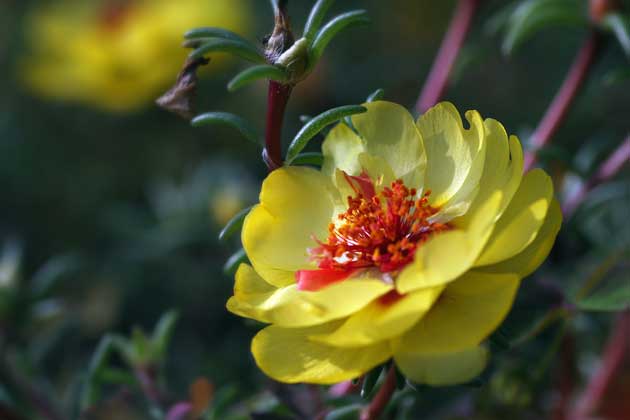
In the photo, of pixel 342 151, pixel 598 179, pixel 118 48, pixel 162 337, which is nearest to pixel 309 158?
pixel 342 151

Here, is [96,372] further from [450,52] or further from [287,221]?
[450,52]

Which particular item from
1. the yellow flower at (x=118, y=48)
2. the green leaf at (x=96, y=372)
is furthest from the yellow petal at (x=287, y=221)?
the yellow flower at (x=118, y=48)

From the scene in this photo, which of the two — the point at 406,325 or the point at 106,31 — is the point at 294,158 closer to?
the point at 406,325

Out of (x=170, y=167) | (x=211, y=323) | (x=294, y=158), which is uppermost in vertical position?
(x=294, y=158)

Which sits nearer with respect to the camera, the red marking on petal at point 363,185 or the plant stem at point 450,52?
the red marking on petal at point 363,185

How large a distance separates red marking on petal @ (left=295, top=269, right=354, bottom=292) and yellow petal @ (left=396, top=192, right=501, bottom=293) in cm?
11

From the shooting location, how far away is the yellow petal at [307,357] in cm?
73

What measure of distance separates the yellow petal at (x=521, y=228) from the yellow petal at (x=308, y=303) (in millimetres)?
93

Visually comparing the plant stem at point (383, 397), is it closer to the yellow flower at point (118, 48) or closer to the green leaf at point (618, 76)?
the green leaf at point (618, 76)

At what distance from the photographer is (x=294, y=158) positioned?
851 mm

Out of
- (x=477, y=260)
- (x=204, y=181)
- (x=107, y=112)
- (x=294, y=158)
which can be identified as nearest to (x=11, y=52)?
(x=107, y=112)

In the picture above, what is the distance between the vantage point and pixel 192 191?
6.22 feet

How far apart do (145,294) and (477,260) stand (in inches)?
53.1

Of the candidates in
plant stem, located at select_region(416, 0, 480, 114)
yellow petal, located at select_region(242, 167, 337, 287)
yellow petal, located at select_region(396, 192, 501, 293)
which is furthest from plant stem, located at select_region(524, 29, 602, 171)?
yellow petal, located at select_region(396, 192, 501, 293)
